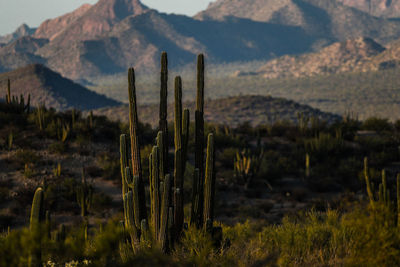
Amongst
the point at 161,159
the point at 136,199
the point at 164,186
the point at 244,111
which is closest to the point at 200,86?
the point at 161,159

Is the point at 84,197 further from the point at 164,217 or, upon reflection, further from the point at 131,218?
the point at 164,217

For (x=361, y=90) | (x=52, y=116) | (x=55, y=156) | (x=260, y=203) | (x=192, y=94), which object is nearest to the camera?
(x=260, y=203)

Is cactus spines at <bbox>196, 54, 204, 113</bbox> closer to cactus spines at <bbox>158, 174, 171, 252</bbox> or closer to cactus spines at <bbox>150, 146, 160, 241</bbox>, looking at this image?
cactus spines at <bbox>150, 146, 160, 241</bbox>

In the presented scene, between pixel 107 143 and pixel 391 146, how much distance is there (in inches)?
563

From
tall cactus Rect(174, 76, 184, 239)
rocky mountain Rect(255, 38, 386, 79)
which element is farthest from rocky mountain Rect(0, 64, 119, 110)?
rocky mountain Rect(255, 38, 386, 79)

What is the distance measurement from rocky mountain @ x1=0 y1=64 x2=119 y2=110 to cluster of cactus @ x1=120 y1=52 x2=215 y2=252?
8035 cm

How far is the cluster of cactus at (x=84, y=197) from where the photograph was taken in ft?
43.7

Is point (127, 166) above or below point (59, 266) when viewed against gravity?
above

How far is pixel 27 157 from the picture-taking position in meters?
16.3

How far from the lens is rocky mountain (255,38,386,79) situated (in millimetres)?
160875

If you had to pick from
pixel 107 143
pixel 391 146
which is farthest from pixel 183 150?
pixel 391 146

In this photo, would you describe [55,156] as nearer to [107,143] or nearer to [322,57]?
[107,143]

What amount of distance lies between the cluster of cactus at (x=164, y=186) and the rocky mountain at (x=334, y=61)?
155812 millimetres

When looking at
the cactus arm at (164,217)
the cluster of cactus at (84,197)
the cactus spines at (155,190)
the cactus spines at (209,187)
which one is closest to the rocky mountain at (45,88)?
the cluster of cactus at (84,197)
